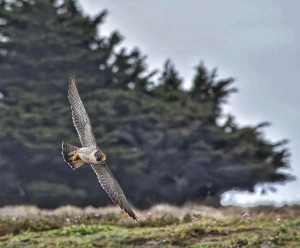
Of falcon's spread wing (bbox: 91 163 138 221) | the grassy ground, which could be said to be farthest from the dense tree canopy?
falcon's spread wing (bbox: 91 163 138 221)

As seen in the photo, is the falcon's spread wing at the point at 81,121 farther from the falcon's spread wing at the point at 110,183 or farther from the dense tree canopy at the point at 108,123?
the dense tree canopy at the point at 108,123

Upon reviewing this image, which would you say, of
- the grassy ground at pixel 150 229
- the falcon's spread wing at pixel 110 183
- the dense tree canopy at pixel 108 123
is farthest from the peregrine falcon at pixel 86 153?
the dense tree canopy at pixel 108 123

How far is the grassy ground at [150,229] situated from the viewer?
1722 centimetres

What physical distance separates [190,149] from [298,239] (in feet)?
71.6

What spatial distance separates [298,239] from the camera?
1686 centimetres

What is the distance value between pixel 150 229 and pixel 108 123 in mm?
19219

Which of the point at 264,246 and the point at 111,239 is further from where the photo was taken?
the point at 111,239

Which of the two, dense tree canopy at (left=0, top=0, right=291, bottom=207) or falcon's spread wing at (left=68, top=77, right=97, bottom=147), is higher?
dense tree canopy at (left=0, top=0, right=291, bottom=207)

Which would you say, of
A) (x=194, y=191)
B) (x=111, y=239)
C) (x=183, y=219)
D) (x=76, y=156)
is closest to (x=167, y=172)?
(x=194, y=191)

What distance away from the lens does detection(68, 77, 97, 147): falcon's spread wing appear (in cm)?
1338

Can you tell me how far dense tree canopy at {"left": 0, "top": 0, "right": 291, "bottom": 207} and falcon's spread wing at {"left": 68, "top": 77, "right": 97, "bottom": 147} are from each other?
70.9 ft

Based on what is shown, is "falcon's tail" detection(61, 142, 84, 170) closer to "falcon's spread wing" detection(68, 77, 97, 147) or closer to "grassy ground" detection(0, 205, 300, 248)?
"falcon's spread wing" detection(68, 77, 97, 147)

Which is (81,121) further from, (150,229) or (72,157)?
(150,229)

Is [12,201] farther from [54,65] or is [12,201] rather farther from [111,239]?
[111,239]
